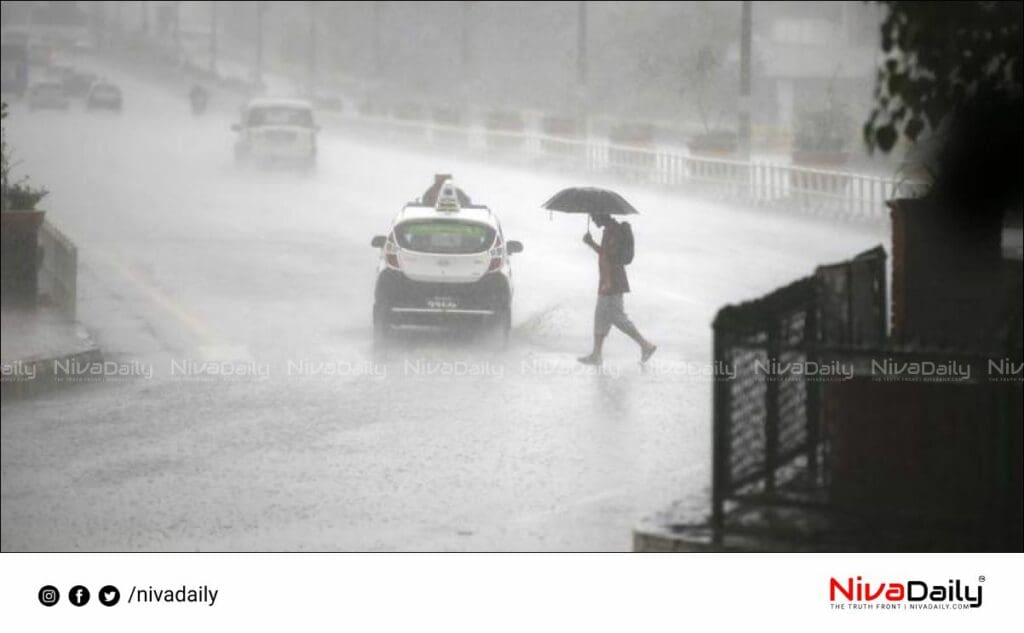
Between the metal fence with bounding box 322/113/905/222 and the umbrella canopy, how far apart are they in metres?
5.01

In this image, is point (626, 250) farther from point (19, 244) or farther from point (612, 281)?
point (19, 244)

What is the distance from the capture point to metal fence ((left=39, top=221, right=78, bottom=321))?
72.3 ft

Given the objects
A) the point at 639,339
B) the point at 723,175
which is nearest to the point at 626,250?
the point at 639,339

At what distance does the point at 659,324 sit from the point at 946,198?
31.5ft

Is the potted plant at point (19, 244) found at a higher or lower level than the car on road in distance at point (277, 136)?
lower

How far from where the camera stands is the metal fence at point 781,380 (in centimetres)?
1022

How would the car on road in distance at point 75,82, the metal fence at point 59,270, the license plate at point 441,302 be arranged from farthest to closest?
the car on road in distance at point 75,82 < the metal fence at point 59,270 < the license plate at point 441,302

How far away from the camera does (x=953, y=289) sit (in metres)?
12.0
